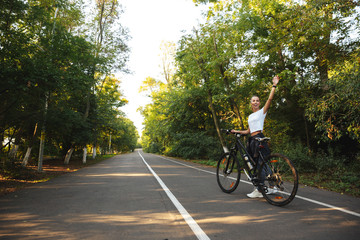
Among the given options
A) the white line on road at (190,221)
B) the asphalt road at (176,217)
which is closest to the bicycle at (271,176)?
the asphalt road at (176,217)

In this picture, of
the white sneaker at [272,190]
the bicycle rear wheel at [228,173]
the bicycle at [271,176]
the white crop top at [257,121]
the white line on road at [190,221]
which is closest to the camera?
the white line on road at [190,221]

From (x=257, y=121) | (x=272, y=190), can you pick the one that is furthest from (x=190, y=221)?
(x=257, y=121)

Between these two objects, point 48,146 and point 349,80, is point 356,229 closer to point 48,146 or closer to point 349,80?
point 349,80

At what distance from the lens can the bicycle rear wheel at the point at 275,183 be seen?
396 cm

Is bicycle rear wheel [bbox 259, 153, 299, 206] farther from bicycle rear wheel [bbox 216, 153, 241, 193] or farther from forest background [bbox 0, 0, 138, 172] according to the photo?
forest background [bbox 0, 0, 138, 172]

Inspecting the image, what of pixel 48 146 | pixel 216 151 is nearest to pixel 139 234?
pixel 216 151

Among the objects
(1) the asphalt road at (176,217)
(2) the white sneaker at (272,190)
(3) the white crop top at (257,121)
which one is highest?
(3) the white crop top at (257,121)

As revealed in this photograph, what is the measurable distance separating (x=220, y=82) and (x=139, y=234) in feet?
43.8

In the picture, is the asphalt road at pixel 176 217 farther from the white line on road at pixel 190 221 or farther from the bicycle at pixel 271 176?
the bicycle at pixel 271 176

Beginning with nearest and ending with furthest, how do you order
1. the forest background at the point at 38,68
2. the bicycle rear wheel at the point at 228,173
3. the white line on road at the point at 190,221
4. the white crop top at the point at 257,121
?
the white line on road at the point at 190,221
the white crop top at the point at 257,121
the bicycle rear wheel at the point at 228,173
the forest background at the point at 38,68

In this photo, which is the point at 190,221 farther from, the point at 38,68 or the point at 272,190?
the point at 38,68

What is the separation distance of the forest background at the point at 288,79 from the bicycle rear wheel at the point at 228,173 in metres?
3.27

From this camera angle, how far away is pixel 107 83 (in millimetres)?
20812

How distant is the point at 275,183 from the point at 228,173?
142cm
